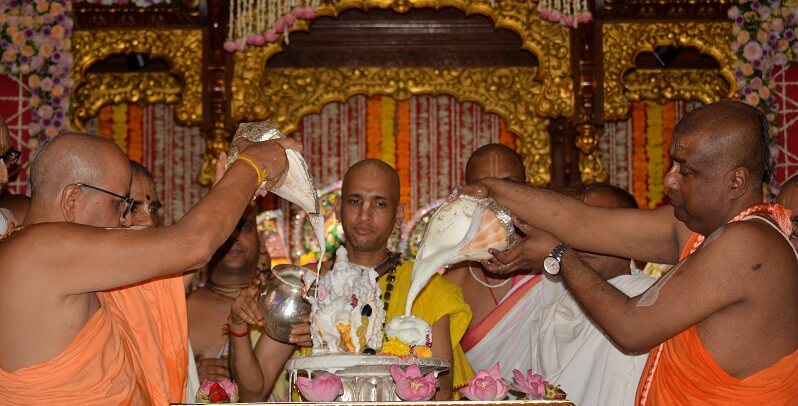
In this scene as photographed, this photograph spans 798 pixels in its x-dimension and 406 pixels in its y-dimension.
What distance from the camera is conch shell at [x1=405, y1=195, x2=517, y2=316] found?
3.90 m

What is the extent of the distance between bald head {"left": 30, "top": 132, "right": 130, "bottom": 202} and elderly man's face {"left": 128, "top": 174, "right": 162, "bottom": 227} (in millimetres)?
1153

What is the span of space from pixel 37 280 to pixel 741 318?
2280mm

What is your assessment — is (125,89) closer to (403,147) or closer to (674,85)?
(403,147)

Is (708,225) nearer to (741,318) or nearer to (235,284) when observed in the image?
(741,318)

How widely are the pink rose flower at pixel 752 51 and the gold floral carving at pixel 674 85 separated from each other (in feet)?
1.21

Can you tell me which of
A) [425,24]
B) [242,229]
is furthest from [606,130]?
[242,229]

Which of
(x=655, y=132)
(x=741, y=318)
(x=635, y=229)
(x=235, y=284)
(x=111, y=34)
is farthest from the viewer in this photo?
(x=655, y=132)

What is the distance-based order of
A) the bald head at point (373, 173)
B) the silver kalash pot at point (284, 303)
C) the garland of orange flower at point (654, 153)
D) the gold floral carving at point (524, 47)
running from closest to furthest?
the silver kalash pot at point (284, 303) < the bald head at point (373, 173) < the gold floral carving at point (524, 47) < the garland of orange flower at point (654, 153)

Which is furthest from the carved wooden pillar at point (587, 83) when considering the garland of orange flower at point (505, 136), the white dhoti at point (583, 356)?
the white dhoti at point (583, 356)

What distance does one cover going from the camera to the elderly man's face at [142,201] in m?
4.73

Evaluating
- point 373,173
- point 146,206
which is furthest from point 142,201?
point 373,173

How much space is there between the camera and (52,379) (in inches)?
130

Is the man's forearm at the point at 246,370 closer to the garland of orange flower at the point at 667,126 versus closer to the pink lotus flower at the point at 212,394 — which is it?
the pink lotus flower at the point at 212,394

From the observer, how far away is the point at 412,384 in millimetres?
3334
